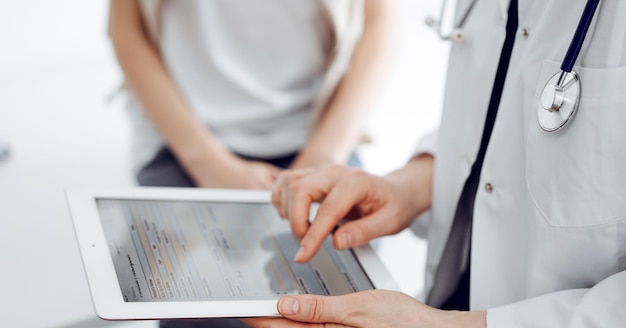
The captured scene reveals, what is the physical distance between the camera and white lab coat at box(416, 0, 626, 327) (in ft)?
2.16

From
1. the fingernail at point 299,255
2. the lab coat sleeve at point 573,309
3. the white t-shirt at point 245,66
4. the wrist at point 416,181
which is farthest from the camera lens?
the white t-shirt at point 245,66

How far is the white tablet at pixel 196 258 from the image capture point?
0.67 meters

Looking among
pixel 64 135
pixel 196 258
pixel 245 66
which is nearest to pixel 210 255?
pixel 196 258

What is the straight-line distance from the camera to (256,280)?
75 centimetres

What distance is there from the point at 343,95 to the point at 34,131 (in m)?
1.23

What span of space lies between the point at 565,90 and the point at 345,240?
31 cm

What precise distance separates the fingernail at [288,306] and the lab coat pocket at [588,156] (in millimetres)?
288

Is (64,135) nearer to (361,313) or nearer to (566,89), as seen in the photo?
(361,313)

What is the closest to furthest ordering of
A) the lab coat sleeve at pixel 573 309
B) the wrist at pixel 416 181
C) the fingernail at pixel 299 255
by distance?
1. the lab coat sleeve at pixel 573 309
2. the fingernail at pixel 299 255
3. the wrist at pixel 416 181

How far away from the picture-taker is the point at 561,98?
0.68 m

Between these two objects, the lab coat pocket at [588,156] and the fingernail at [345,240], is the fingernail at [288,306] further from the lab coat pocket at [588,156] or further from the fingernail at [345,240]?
the lab coat pocket at [588,156]

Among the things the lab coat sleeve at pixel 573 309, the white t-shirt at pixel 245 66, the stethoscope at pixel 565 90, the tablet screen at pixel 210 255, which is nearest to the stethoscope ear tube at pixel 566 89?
the stethoscope at pixel 565 90

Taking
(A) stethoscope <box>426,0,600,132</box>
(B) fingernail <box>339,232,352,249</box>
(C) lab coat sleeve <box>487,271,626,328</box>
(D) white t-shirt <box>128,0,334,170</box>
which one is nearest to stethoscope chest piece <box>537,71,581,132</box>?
(A) stethoscope <box>426,0,600,132</box>

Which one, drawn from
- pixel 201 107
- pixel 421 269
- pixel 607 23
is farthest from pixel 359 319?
pixel 421 269
